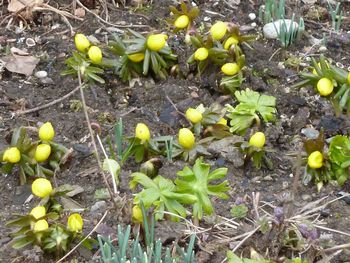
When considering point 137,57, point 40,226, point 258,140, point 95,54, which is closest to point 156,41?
point 137,57

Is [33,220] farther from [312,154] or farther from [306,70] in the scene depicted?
[306,70]

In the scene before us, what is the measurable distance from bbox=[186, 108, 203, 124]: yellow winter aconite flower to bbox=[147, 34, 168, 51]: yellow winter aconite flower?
1.17ft

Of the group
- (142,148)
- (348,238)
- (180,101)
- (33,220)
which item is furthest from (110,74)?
(348,238)

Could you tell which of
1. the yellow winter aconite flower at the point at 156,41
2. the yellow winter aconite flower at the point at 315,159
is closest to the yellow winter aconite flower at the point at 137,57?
the yellow winter aconite flower at the point at 156,41

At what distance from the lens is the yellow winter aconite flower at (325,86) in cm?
295

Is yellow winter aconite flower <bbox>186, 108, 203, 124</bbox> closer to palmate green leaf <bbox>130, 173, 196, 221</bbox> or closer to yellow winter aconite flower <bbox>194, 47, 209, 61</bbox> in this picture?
yellow winter aconite flower <bbox>194, 47, 209, 61</bbox>

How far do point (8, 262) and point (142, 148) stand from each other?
66cm

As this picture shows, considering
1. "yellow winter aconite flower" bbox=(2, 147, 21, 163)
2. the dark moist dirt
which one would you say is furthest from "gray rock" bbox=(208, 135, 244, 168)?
"yellow winter aconite flower" bbox=(2, 147, 21, 163)

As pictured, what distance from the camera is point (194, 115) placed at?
289 cm

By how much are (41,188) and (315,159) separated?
0.96m

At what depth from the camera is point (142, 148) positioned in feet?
9.25

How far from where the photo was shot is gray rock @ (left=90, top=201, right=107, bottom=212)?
2672 mm

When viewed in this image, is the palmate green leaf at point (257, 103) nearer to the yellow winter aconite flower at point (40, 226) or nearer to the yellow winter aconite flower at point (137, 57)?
the yellow winter aconite flower at point (137, 57)

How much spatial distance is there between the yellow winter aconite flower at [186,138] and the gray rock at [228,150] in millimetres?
110
